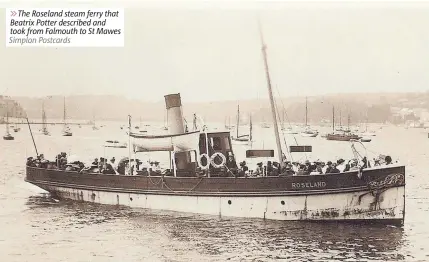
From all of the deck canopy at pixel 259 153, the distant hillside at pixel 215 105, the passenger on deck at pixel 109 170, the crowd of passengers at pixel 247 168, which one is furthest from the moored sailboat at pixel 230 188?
the distant hillside at pixel 215 105

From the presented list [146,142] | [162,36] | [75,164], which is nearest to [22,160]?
[75,164]

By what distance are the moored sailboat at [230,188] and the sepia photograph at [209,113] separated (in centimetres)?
5

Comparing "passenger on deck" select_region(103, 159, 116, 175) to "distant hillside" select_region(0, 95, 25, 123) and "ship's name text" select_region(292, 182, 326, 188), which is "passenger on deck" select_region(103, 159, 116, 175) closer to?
"distant hillside" select_region(0, 95, 25, 123)

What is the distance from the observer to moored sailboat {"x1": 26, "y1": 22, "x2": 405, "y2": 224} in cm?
2188

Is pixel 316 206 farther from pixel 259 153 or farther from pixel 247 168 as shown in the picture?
pixel 247 168

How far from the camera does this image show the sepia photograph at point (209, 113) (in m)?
19.3

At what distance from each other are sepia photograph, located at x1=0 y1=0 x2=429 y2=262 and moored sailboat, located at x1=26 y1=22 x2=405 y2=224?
0.05 meters

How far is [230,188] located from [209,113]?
19.9ft

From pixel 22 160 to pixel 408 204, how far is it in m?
34.8

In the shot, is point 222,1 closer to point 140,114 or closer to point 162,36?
point 162,36

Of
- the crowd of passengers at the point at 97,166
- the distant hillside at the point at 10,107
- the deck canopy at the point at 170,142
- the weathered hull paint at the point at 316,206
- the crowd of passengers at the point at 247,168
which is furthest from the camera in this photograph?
Answer: the crowd of passengers at the point at 97,166

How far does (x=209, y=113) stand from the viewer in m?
27.8

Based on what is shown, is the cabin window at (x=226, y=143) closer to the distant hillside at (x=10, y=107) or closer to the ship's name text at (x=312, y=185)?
the ship's name text at (x=312, y=185)

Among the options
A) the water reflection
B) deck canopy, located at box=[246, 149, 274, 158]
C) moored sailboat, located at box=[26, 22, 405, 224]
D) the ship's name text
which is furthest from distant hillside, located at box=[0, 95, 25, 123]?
the ship's name text
